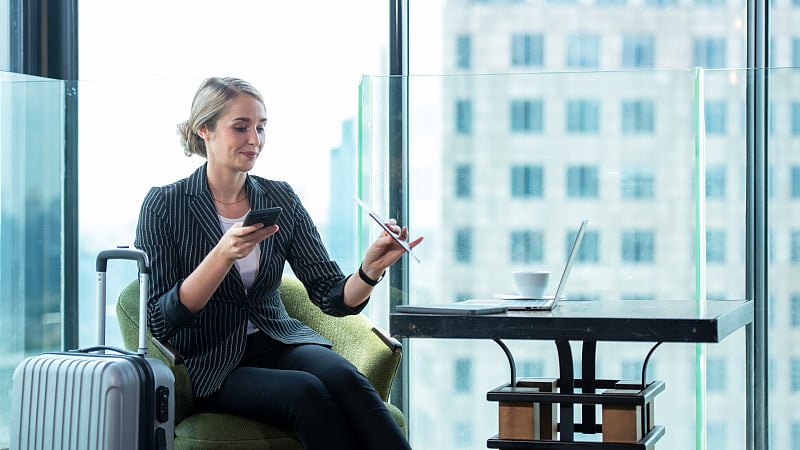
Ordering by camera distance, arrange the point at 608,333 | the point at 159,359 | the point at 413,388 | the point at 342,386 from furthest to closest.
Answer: the point at 413,388, the point at 159,359, the point at 342,386, the point at 608,333

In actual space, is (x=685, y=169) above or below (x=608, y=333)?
above

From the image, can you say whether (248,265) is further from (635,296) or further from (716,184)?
(716,184)

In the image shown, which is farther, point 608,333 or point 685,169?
point 685,169

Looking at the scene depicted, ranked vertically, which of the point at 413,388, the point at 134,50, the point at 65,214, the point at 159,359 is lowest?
the point at 413,388

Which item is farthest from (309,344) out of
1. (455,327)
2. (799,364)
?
(799,364)

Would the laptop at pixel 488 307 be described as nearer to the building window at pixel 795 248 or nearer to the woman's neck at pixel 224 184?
the woman's neck at pixel 224 184

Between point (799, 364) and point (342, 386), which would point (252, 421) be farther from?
point (799, 364)

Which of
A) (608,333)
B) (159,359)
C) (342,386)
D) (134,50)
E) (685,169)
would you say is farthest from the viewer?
(134,50)

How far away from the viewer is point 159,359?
2.42 meters

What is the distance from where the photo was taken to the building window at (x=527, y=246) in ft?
10.7

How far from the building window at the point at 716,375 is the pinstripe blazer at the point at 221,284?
1.29 metres

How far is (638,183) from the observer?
3.16 metres

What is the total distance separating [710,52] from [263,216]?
196 cm

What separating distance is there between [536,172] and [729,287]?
2.27ft
